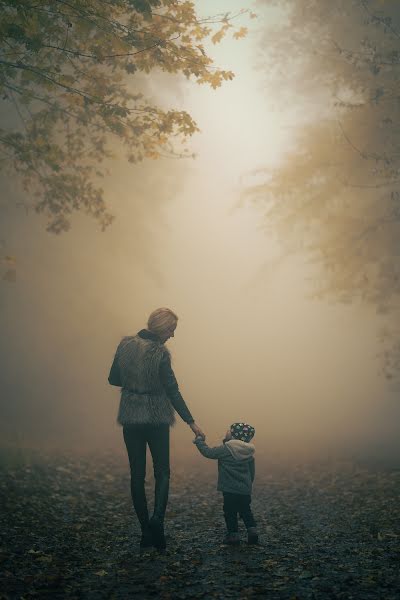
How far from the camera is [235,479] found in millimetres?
4648

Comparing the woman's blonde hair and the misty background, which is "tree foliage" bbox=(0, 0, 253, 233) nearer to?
the misty background

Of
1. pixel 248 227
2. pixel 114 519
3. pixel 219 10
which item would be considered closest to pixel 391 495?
pixel 114 519

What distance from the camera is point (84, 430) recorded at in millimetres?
15594

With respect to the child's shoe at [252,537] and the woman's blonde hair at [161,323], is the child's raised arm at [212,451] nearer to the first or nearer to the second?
the child's shoe at [252,537]

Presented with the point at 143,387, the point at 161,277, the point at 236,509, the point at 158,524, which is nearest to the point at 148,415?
the point at 143,387

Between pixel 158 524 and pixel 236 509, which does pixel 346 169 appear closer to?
pixel 236 509

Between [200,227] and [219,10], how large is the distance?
1582 centimetres

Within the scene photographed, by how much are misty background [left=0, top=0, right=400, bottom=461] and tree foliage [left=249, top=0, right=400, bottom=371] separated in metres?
0.52

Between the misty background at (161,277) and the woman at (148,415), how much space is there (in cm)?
429

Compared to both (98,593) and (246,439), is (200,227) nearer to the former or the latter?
(246,439)

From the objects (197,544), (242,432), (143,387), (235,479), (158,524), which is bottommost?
A: (197,544)

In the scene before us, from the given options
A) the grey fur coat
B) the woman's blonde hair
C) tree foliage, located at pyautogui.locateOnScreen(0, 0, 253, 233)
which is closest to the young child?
the grey fur coat

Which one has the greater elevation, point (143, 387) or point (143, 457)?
point (143, 387)

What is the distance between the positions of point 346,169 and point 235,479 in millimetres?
6200
